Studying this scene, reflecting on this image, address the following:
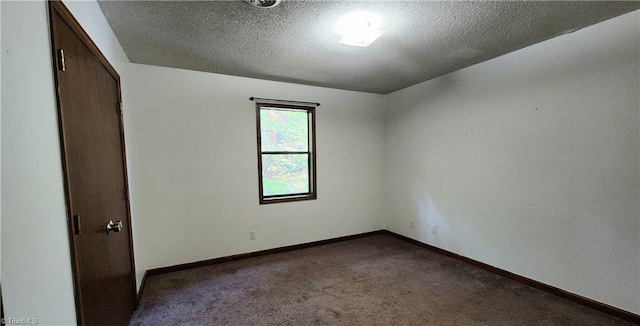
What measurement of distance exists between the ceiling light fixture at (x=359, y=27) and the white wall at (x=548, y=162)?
1.72 metres

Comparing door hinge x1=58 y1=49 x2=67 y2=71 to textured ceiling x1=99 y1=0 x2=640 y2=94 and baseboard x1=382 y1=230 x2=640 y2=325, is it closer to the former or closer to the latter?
textured ceiling x1=99 y1=0 x2=640 y2=94

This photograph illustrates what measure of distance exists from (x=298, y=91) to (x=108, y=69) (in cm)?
226

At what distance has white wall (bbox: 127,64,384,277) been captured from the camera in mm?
2904

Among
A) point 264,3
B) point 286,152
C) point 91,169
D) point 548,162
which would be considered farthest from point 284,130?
point 548,162

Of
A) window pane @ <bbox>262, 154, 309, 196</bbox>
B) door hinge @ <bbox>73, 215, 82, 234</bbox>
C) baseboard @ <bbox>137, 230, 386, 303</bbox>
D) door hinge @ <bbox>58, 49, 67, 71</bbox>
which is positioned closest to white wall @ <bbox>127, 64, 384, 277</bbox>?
baseboard @ <bbox>137, 230, 386, 303</bbox>

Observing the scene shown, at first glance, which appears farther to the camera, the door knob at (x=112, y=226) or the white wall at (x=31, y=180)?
the door knob at (x=112, y=226)

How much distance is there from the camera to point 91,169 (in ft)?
4.75

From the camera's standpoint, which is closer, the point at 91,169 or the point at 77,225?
the point at 77,225

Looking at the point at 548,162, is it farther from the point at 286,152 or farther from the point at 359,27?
the point at 286,152

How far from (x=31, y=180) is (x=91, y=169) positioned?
60cm

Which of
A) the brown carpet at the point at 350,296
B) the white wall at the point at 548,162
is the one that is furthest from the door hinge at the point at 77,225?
the white wall at the point at 548,162

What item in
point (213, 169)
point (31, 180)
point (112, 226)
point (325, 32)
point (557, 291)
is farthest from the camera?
point (213, 169)

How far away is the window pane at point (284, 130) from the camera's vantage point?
3580 millimetres

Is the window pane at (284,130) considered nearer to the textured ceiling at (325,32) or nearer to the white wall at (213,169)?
the white wall at (213,169)
